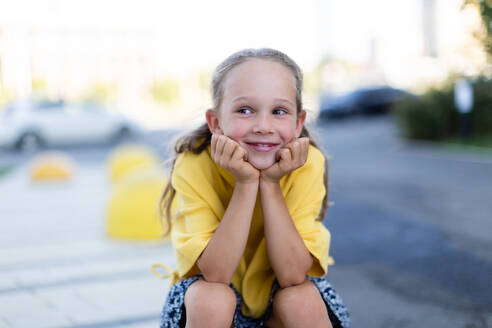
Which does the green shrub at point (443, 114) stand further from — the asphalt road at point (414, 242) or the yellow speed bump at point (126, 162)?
the yellow speed bump at point (126, 162)

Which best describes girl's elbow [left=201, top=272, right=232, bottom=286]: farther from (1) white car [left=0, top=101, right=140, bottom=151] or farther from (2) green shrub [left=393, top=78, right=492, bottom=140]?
(1) white car [left=0, top=101, right=140, bottom=151]

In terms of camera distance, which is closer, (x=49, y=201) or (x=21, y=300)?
(x=21, y=300)

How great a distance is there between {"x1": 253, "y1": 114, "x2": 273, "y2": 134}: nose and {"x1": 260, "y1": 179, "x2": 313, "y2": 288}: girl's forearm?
21 cm

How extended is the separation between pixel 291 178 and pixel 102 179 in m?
7.59

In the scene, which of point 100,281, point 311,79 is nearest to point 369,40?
point 311,79

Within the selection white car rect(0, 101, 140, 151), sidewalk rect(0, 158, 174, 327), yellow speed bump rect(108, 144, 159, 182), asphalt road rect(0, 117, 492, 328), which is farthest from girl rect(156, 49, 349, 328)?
white car rect(0, 101, 140, 151)

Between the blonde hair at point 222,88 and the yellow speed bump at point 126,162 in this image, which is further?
the yellow speed bump at point 126,162

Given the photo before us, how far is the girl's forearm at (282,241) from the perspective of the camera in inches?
80.4

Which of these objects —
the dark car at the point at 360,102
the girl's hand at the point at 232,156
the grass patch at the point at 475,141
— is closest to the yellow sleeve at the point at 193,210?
the girl's hand at the point at 232,156

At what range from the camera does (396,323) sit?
288cm

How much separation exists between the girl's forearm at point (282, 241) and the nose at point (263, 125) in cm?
21

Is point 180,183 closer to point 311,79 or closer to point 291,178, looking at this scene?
point 291,178

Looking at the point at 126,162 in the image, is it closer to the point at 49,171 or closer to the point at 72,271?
the point at 49,171

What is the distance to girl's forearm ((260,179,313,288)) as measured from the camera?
80.4 inches
